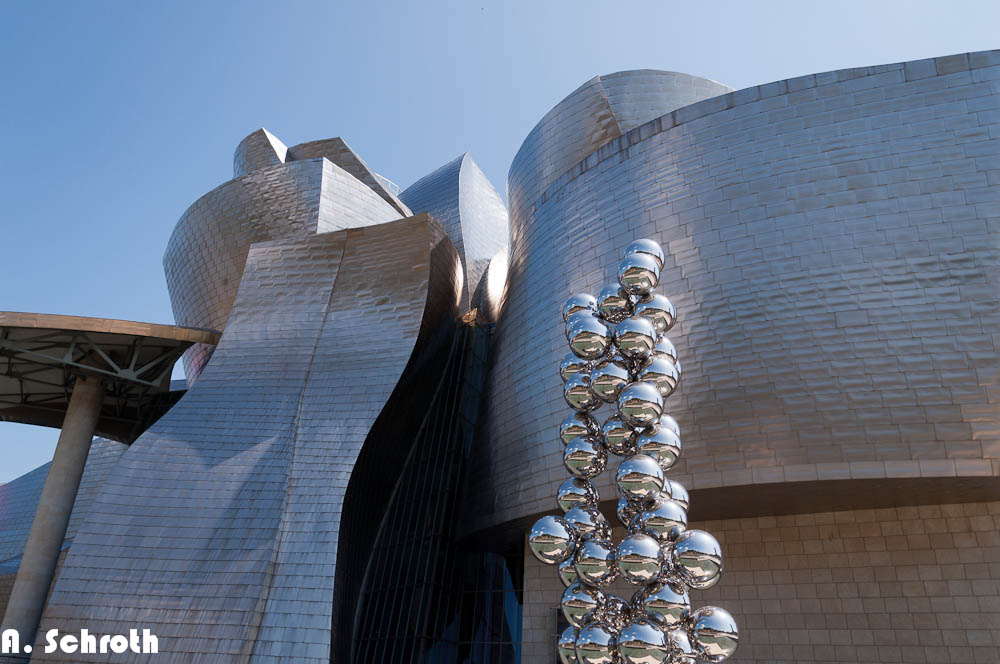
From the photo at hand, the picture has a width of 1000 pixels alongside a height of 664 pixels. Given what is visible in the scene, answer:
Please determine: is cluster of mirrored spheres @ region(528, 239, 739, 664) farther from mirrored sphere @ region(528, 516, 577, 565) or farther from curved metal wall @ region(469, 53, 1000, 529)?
curved metal wall @ region(469, 53, 1000, 529)

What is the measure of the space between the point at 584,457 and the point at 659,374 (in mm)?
867

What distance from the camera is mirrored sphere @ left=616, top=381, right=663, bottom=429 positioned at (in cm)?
518

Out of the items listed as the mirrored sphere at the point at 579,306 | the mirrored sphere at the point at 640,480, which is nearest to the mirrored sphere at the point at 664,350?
the mirrored sphere at the point at 579,306

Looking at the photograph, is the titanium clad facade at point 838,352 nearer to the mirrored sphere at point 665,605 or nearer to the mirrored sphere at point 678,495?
the mirrored sphere at point 678,495

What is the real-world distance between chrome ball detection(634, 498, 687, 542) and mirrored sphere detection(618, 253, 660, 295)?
72.1 inches

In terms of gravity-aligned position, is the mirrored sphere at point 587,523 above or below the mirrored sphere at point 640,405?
below

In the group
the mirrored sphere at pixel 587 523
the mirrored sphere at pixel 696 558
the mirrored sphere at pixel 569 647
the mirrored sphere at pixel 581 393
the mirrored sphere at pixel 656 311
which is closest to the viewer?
the mirrored sphere at pixel 696 558

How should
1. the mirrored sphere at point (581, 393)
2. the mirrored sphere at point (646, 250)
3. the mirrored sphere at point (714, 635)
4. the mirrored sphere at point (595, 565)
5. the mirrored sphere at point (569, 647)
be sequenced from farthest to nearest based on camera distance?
1. the mirrored sphere at point (646, 250)
2. the mirrored sphere at point (581, 393)
3. the mirrored sphere at point (595, 565)
4. the mirrored sphere at point (569, 647)
5. the mirrored sphere at point (714, 635)

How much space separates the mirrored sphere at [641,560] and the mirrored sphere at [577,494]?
33.9 inches

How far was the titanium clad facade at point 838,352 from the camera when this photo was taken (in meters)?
10.9

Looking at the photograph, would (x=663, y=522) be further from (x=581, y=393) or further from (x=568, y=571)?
(x=581, y=393)

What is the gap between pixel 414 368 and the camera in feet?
54.1

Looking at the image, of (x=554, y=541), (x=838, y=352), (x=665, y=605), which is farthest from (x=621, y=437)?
(x=838, y=352)

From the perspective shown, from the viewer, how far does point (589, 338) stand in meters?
5.63
